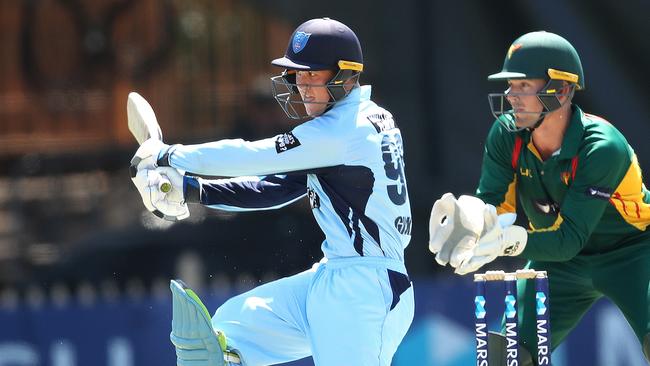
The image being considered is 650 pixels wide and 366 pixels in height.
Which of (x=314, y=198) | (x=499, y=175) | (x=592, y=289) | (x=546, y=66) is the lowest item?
(x=592, y=289)

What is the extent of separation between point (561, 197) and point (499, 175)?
33cm

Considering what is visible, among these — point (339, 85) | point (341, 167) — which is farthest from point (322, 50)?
point (341, 167)

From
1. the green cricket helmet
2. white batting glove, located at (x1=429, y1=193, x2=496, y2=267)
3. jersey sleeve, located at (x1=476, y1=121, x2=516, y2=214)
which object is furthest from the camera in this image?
jersey sleeve, located at (x1=476, y1=121, x2=516, y2=214)

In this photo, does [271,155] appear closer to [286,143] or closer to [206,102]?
[286,143]

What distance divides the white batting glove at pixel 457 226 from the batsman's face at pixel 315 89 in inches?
23.9

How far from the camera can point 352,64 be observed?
5.52 metres

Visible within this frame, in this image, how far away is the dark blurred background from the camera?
888 centimetres

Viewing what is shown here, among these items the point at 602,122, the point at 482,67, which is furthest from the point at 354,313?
the point at 482,67

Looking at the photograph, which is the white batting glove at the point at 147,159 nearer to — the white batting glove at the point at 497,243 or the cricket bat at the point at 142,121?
the cricket bat at the point at 142,121

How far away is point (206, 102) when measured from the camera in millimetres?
9688

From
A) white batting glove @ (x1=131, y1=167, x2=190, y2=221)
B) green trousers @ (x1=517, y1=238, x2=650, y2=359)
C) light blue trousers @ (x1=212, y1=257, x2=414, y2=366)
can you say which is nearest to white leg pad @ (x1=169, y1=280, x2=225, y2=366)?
light blue trousers @ (x1=212, y1=257, x2=414, y2=366)

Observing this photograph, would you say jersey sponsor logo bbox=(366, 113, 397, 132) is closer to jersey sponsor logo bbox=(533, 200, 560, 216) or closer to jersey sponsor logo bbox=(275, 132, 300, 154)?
jersey sponsor logo bbox=(275, 132, 300, 154)

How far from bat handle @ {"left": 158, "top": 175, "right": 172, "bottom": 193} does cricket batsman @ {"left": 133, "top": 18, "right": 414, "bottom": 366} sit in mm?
16

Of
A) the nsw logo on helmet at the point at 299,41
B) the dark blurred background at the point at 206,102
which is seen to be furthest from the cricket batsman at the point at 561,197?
the dark blurred background at the point at 206,102
